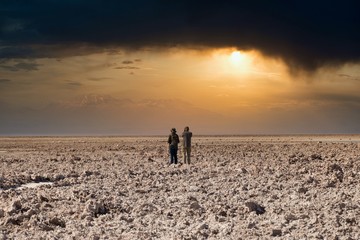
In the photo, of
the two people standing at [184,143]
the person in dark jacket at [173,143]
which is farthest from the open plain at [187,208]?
the person in dark jacket at [173,143]

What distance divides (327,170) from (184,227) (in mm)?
10458

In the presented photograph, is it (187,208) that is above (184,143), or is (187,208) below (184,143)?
below

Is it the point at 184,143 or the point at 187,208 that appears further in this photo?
the point at 184,143

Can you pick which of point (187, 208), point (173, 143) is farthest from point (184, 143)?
point (187, 208)

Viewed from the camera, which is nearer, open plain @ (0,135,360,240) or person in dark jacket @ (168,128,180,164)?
open plain @ (0,135,360,240)

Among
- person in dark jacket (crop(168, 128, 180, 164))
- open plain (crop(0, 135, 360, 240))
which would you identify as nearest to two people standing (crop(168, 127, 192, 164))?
person in dark jacket (crop(168, 128, 180, 164))

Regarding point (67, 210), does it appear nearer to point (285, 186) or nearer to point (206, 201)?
point (206, 201)

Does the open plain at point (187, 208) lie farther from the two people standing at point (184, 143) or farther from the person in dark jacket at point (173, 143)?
the person in dark jacket at point (173, 143)

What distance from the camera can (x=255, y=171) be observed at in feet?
65.8

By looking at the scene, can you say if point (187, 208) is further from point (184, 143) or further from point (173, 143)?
point (173, 143)

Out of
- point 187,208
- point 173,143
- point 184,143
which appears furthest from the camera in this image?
point 173,143

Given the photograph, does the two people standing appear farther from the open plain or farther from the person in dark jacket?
the open plain

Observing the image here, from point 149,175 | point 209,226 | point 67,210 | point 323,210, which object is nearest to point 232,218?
point 209,226

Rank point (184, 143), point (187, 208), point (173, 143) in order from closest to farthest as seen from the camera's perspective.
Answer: point (187, 208), point (184, 143), point (173, 143)
